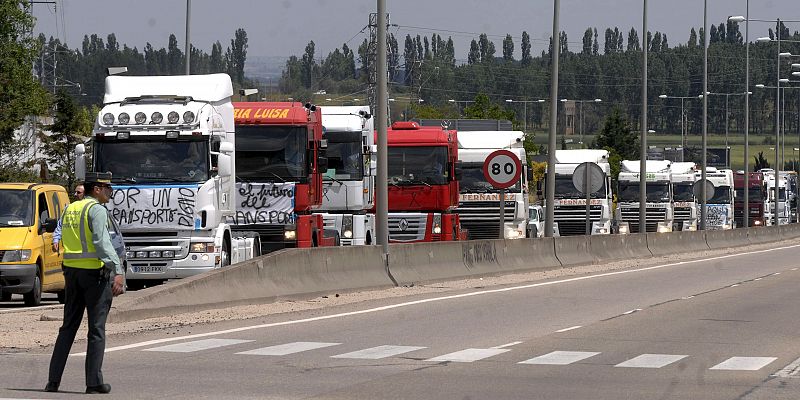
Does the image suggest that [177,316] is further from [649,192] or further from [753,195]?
[753,195]

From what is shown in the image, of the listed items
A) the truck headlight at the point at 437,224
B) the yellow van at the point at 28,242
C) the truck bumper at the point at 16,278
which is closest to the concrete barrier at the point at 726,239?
the truck headlight at the point at 437,224

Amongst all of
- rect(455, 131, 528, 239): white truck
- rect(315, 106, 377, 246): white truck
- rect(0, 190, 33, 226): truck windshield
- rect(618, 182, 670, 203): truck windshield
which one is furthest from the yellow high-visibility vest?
rect(618, 182, 670, 203): truck windshield

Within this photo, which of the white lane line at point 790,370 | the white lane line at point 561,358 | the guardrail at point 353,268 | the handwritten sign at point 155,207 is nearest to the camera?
the white lane line at point 790,370

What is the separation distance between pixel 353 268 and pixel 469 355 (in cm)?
1014

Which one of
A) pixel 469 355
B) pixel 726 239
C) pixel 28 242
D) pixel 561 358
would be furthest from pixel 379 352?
pixel 726 239

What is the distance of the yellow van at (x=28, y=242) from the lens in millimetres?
22297

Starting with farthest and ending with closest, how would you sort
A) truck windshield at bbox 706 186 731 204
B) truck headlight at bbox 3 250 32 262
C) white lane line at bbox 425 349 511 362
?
1. truck windshield at bbox 706 186 731 204
2. truck headlight at bbox 3 250 32 262
3. white lane line at bbox 425 349 511 362

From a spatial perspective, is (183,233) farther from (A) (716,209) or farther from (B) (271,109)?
(A) (716,209)

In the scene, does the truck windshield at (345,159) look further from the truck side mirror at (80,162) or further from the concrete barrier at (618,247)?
the concrete barrier at (618,247)

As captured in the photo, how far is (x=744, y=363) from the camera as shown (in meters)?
15.0

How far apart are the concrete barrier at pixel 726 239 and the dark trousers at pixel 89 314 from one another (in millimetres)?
44677

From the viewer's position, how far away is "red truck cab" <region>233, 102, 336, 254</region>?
2819 centimetres

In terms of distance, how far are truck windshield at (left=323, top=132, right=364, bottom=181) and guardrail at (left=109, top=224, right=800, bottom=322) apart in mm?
2934

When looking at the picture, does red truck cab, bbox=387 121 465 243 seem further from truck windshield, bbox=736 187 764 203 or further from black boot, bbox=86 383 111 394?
truck windshield, bbox=736 187 764 203
